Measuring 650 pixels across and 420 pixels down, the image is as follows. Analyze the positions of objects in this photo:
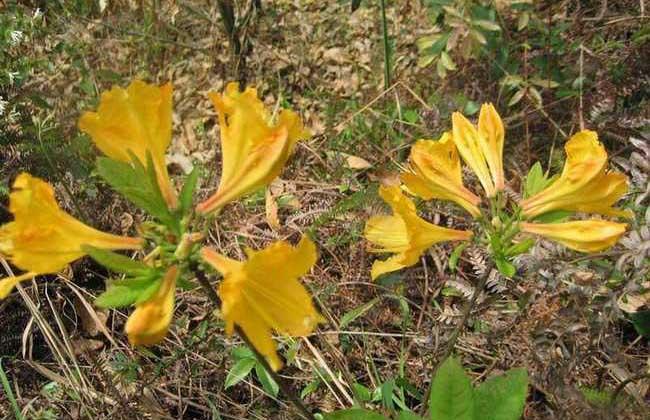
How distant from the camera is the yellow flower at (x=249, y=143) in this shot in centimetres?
126

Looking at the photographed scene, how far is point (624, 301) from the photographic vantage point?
186cm

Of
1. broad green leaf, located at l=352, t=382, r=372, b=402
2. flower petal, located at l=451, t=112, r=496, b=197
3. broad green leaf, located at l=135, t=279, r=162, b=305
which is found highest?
broad green leaf, located at l=135, t=279, r=162, b=305

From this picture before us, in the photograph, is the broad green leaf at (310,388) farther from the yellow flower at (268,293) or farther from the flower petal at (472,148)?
the yellow flower at (268,293)

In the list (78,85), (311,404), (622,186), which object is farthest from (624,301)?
(78,85)

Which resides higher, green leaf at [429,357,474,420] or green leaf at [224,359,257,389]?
green leaf at [429,357,474,420]

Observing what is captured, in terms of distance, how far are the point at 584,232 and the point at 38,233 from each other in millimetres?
1003

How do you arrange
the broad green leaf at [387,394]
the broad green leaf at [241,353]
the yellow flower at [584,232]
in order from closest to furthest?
the yellow flower at [584,232] < the broad green leaf at [387,394] < the broad green leaf at [241,353]

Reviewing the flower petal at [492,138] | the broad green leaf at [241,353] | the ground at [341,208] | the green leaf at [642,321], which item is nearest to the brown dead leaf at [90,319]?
the ground at [341,208]

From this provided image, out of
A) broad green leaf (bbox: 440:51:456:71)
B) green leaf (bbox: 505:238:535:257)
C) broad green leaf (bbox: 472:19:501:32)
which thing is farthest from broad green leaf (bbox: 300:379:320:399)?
broad green leaf (bbox: 472:19:501:32)

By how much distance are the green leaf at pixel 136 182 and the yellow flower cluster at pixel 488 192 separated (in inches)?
18.5

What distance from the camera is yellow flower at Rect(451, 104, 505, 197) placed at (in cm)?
166

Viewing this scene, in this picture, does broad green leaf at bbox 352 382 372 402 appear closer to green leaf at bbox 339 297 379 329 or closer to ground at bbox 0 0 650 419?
ground at bbox 0 0 650 419

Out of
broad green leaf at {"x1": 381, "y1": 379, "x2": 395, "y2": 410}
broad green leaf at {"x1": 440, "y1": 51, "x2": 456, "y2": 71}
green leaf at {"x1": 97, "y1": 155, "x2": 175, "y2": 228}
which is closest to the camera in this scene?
green leaf at {"x1": 97, "y1": 155, "x2": 175, "y2": 228}

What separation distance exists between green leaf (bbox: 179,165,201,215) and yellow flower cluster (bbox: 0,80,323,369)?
0.04 meters
